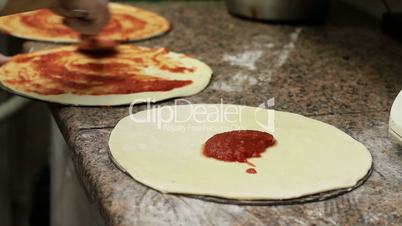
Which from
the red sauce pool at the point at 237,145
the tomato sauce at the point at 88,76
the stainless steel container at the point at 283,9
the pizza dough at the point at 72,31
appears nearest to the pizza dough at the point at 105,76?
the tomato sauce at the point at 88,76

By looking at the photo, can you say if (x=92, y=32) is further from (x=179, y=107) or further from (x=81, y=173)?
(x=81, y=173)

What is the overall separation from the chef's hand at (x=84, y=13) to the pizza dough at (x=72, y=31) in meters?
0.20

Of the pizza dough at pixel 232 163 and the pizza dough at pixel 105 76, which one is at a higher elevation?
the pizza dough at pixel 232 163

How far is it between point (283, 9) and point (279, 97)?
52cm

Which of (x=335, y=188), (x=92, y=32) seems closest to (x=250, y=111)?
(x=335, y=188)

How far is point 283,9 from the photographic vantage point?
1586mm

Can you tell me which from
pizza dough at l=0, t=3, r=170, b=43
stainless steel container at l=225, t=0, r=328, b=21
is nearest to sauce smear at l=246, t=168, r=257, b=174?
pizza dough at l=0, t=3, r=170, b=43

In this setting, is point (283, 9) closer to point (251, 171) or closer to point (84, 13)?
point (84, 13)

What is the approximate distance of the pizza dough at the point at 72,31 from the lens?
1.44 m

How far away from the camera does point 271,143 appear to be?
0.90 metres

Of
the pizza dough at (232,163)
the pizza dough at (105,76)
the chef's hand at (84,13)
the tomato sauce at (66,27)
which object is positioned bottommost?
the tomato sauce at (66,27)

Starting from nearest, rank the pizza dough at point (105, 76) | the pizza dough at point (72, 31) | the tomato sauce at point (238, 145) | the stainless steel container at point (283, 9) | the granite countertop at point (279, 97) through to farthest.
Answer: the granite countertop at point (279, 97)
the tomato sauce at point (238, 145)
the pizza dough at point (105, 76)
the pizza dough at point (72, 31)
the stainless steel container at point (283, 9)

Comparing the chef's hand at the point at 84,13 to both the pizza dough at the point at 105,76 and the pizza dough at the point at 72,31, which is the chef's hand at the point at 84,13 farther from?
the pizza dough at the point at 72,31

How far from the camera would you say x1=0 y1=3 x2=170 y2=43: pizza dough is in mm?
1436
